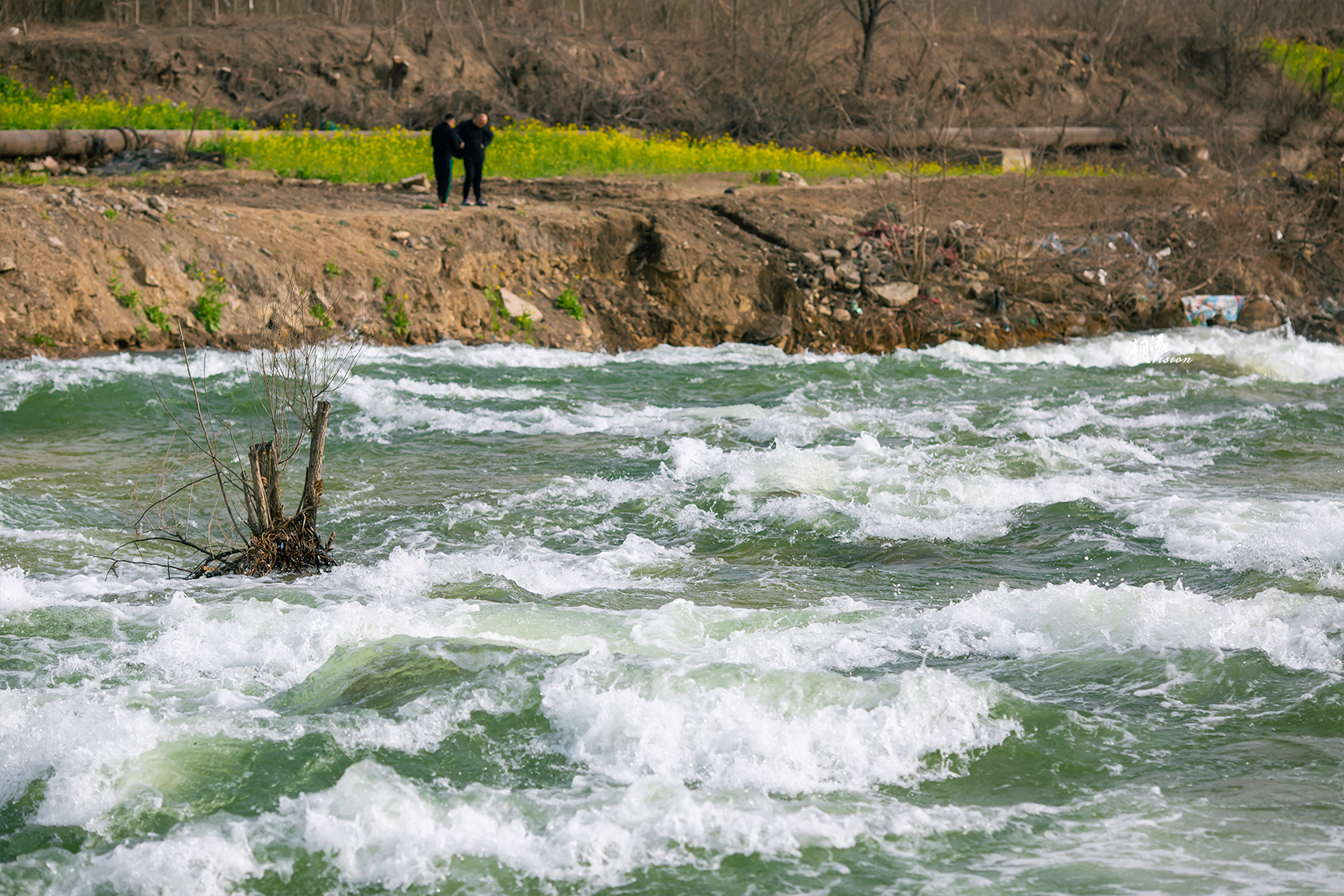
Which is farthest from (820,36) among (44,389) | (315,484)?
(315,484)

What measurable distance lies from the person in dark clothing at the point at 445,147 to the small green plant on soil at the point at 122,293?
181 inches

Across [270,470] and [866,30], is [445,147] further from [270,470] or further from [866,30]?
[866,30]

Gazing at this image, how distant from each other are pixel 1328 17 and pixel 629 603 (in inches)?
1628

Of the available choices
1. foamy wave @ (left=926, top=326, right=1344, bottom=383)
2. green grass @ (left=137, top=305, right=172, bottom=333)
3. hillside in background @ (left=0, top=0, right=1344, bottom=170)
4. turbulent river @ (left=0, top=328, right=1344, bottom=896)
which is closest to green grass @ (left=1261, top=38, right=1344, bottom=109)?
hillside in background @ (left=0, top=0, right=1344, bottom=170)

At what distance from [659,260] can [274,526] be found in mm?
10114

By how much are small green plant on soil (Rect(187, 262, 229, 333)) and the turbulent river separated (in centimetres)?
318

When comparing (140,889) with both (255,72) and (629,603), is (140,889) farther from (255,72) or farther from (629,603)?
(255,72)

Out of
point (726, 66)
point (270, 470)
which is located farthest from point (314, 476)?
point (726, 66)

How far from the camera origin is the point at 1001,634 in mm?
5855

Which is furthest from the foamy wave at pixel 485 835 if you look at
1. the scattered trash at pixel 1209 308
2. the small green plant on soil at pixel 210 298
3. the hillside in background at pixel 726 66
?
the hillside in background at pixel 726 66

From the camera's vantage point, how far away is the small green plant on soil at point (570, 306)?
15625 millimetres

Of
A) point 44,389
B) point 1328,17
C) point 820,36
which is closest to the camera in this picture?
point 44,389

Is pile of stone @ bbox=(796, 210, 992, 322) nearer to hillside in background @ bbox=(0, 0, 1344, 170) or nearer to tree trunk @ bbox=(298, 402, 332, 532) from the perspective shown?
hillside in background @ bbox=(0, 0, 1344, 170)

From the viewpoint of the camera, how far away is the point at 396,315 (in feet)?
47.2
